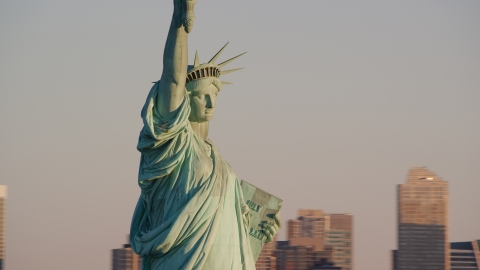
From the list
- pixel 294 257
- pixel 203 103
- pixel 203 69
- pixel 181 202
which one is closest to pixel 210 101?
pixel 203 103

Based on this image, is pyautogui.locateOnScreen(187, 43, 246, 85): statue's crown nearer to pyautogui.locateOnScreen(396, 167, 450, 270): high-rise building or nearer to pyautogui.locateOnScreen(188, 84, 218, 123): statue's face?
pyautogui.locateOnScreen(188, 84, 218, 123): statue's face

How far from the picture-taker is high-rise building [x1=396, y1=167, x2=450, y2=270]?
147375mm

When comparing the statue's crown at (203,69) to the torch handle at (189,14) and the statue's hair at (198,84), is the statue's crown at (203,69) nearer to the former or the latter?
the statue's hair at (198,84)

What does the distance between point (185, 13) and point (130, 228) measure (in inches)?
132

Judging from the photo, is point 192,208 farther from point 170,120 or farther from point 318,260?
point 318,260

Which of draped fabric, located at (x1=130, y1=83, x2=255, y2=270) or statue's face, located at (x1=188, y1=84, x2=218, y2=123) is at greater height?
statue's face, located at (x1=188, y1=84, x2=218, y2=123)

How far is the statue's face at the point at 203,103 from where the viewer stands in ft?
68.3

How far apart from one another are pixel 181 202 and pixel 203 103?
59.6 inches

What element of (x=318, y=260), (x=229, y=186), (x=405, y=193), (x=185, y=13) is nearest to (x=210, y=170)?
(x=229, y=186)

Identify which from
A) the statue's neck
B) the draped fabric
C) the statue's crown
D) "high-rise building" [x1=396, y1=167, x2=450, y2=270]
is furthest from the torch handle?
"high-rise building" [x1=396, y1=167, x2=450, y2=270]

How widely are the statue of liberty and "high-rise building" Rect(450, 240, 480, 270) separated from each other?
128 m

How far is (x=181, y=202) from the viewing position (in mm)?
20281

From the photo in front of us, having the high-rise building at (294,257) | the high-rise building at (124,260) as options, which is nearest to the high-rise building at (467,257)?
the high-rise building at (294,257)

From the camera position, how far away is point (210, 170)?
20.6m
